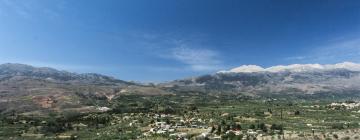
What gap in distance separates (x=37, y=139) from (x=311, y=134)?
200 feet

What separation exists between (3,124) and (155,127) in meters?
52.9

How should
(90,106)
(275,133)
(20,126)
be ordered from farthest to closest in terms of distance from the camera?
(90,106) → (20,126) → (275,133)

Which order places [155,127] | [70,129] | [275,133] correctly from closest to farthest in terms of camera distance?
[275,133] < [155,127] < [70,129]

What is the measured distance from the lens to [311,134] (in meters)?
→ 78.5

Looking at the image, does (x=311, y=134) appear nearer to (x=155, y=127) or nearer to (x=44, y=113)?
(x=155, y=127)

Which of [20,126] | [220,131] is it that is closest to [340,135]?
[220,131]

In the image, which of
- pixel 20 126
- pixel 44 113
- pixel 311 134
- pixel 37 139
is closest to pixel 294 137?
pixel 311 134

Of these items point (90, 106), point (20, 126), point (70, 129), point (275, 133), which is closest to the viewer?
point (275, 133)

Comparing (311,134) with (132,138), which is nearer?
(311,134)

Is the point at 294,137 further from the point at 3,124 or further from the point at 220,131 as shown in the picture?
the point at 3,124

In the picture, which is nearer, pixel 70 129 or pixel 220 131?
pixel 220 131

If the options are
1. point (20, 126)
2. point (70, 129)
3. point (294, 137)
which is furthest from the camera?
point (20, 126)

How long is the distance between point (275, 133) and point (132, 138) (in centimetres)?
3011

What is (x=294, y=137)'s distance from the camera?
247 feet
